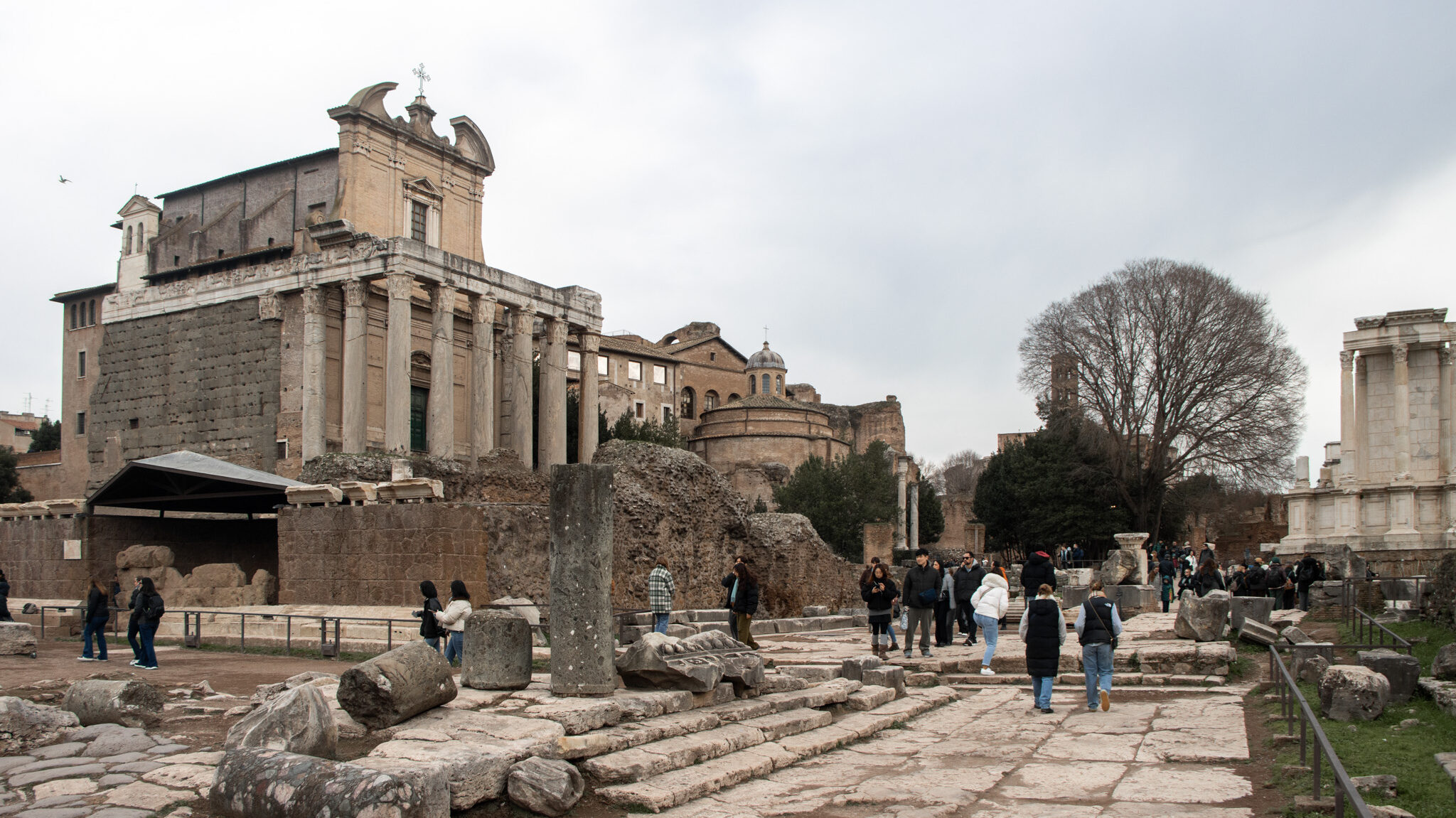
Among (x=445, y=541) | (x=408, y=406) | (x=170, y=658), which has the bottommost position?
(x=170, y=658)

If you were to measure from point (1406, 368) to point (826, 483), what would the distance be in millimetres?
24982

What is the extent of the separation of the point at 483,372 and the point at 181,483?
13.8 meters

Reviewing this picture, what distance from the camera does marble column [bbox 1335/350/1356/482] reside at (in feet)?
83.2

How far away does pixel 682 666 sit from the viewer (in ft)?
30.6

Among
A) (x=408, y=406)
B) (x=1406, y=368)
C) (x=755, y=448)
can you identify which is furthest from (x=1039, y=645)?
(x=755, y=448)

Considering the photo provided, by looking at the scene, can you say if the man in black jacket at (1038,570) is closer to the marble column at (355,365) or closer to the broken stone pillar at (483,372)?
the broken stone pillar at (483,372)

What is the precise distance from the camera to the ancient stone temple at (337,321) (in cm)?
3216

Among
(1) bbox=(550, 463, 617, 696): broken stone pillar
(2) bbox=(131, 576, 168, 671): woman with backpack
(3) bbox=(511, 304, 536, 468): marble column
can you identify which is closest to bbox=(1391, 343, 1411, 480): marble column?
(1) bbox=(550, 463, 617, 696): broken stone pillar

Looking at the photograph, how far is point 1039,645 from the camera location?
1063 centimetres

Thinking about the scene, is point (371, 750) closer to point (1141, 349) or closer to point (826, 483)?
point (1141, 349)

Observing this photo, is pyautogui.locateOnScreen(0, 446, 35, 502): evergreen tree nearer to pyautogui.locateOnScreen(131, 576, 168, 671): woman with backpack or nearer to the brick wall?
the brick wall

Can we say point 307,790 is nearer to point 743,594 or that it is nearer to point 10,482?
point 743,594

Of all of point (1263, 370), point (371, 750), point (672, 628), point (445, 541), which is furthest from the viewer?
point (1263, 370)

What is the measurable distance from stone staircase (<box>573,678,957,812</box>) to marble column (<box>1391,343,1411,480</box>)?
18.0 m
